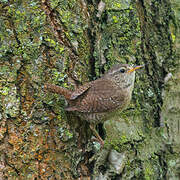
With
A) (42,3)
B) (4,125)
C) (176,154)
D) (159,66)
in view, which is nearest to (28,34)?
(42,3)

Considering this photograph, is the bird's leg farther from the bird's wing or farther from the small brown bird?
the bird's wing

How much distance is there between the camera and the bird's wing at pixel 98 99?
296 centimetres

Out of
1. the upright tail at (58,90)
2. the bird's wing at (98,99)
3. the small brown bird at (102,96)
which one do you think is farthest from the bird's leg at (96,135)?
the upright tail at (58,90)

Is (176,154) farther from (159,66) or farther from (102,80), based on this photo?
(102,80)

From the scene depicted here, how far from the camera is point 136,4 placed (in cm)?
333

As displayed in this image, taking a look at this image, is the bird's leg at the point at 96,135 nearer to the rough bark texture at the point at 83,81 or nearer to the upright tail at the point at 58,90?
the rough bark texture at the point at 83,81

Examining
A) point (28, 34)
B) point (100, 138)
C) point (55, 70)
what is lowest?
point (100, 138)

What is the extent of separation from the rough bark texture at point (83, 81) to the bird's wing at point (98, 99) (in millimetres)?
129

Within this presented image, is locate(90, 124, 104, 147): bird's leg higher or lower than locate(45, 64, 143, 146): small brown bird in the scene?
lower

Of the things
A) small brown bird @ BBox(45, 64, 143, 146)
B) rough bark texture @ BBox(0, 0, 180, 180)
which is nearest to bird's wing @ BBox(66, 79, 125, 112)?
small brown bird @ BBox(45, 64, 143, 146)

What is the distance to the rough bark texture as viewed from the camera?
8.31 feet

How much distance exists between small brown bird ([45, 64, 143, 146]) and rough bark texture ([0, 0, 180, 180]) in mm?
91

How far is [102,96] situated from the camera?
317 cm

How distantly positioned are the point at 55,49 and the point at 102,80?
0.68m
